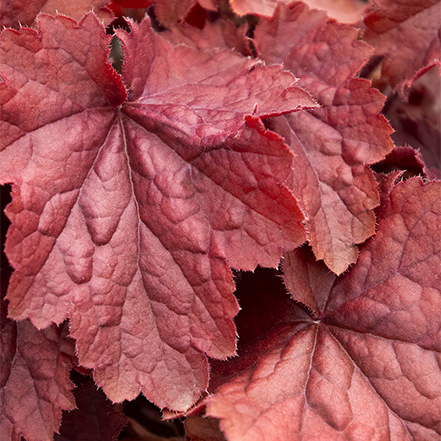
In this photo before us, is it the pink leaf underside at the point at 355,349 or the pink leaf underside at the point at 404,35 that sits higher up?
the pink leaf underside at the point at 404,35

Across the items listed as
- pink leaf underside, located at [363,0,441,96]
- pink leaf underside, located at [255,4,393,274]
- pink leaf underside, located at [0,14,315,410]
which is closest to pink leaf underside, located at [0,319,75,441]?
pink leaf underside, located at [0,14,315,410]

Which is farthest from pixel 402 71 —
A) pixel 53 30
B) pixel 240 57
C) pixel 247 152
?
pixel 53 30

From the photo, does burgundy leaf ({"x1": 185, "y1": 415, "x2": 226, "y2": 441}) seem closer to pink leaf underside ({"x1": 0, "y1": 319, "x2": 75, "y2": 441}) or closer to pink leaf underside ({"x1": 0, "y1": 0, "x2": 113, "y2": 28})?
pink leaf underside ({"x1": 0, "y1": 319, "x2": 75, "y2": 441})

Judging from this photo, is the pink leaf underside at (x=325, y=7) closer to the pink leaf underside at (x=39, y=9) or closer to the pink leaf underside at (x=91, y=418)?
the pink leaf underside at (x=39, y=9)

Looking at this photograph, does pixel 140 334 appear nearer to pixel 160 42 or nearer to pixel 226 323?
→ pixel 226 323

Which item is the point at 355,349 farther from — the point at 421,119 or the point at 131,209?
the point at 421,119

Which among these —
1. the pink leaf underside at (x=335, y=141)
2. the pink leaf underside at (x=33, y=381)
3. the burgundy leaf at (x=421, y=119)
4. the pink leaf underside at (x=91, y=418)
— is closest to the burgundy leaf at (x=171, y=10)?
the pink leaf underside at (x=335, y=141)

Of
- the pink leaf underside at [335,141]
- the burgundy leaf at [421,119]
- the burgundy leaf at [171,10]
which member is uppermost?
the burgundy leaf at [171,10]

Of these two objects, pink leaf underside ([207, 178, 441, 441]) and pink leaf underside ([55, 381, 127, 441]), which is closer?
pink leaf underside ([207, 178, 441, 441])
